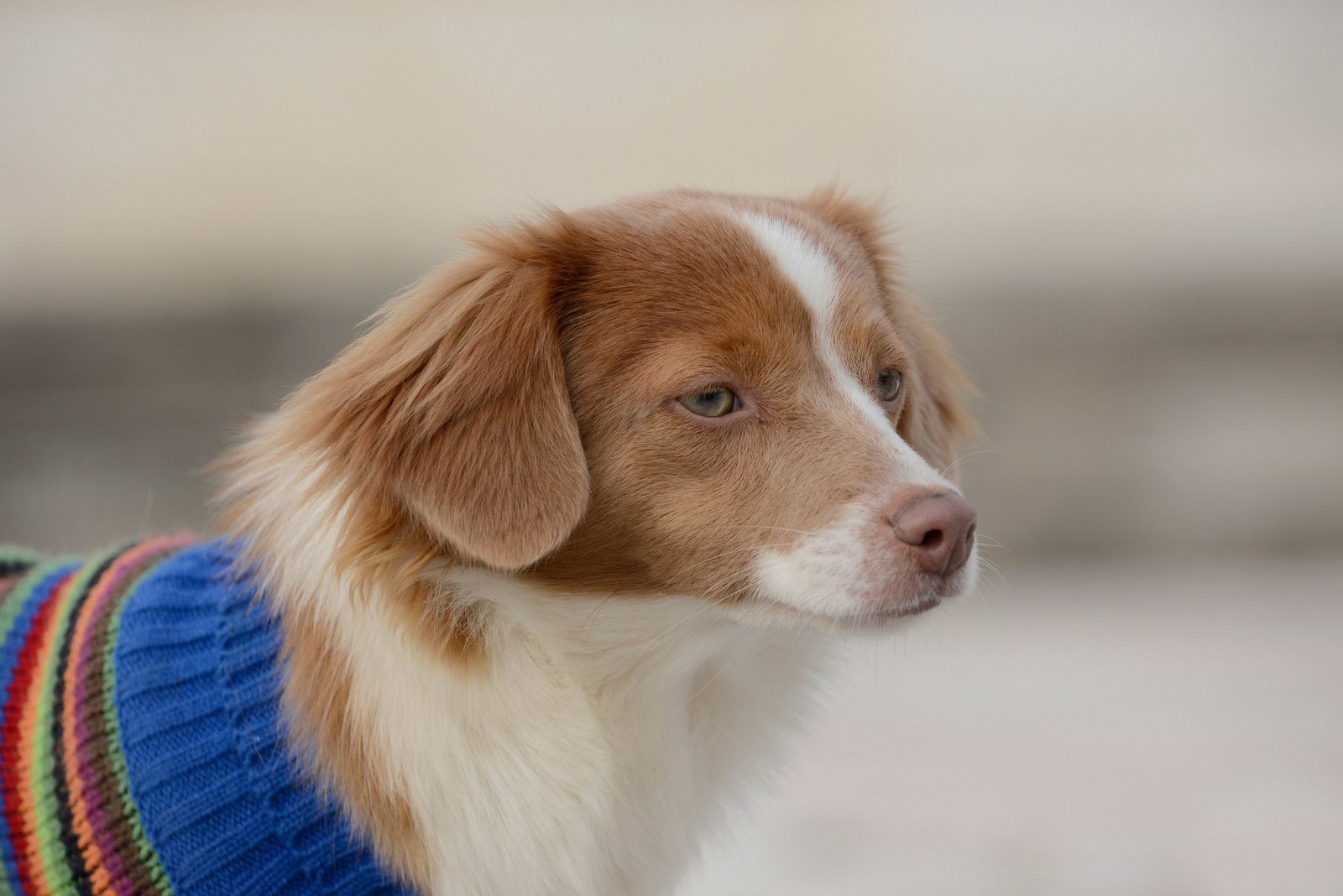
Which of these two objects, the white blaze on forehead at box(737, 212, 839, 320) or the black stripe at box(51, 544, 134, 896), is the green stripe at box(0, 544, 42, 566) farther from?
the white blaze on forehead at box(737, 212, 839, 320)

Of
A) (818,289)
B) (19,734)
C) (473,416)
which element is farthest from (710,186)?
(19,734)

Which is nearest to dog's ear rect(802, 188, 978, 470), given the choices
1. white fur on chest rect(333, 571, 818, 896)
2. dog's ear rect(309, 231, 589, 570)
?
white fur on chest rect(333, 571, 818, 896)

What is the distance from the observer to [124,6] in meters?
6.05

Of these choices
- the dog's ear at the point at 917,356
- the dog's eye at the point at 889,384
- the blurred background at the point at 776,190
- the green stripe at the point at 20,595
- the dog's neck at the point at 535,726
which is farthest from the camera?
the blurred background at the point at 776,190

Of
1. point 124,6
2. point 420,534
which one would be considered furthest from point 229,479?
point 124,6

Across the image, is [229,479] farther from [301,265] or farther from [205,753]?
[301,265]

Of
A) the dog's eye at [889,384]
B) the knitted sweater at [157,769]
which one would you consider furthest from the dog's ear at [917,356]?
the knitted sweater at [157,769]

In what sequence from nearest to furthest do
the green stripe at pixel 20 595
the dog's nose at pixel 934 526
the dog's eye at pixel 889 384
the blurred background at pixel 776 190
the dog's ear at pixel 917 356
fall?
the dog's nose at pixel 934 526, the green stripe at pixel 20 595, the dog's eye at pixel 889 384, the dog's ear at pixel 917 356, the blurred background at pixel 776 190

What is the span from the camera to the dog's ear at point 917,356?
2.48 metres

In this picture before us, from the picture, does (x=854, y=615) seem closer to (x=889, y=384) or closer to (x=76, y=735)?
(x=889, y=384)

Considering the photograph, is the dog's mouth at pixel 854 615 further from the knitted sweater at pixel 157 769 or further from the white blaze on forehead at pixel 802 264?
the knitted sweater at pixel 157 769

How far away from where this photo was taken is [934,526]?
5.80 feet

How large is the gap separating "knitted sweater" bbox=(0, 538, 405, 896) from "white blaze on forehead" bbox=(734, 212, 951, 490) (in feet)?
3.50

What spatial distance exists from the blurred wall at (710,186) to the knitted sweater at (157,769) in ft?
13.2
